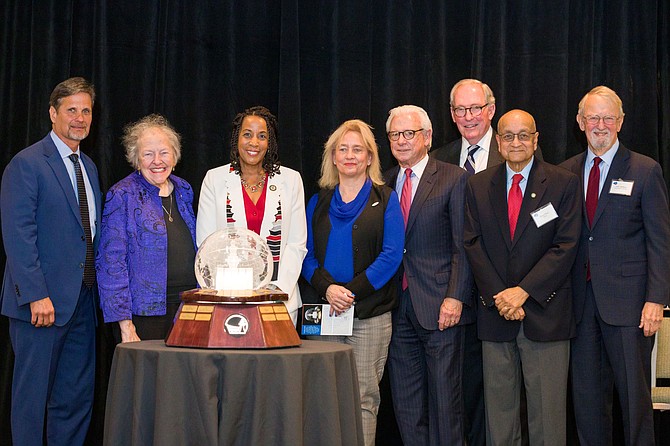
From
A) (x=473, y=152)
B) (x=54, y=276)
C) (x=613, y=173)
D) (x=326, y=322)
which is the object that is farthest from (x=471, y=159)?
(x=54, y=276)

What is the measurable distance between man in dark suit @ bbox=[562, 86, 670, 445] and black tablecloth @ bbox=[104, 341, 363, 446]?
5.97 ft

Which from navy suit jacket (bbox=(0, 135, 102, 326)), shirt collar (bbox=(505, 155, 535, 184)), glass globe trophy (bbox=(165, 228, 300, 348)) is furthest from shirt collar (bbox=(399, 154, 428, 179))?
navy suit jacket (bbox=(0, 135, 102, 326))

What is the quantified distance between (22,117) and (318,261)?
2.03m

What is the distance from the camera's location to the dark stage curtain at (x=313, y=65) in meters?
4.56

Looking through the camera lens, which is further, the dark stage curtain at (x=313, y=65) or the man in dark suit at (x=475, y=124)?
the dark stage curtain at (x=313, y=65)

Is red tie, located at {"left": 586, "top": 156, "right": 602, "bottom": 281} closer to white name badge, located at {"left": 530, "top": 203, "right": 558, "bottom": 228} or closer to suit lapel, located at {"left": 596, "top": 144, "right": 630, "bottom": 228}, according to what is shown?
suit lapel, located at {"left": 596, "top": 144, "right": 630, "bottom": 228}

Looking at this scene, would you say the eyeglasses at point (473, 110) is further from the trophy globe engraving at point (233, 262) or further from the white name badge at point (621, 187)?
the trophy globe engraving at point (233, 262)

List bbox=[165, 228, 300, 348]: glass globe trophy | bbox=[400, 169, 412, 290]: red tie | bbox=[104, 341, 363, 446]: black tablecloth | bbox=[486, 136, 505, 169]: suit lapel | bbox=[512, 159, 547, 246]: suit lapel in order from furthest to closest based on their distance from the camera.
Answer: bbox=[486, 136, 505, 169]: suit lapel → bbox=[400, 169, 412, 290]: red tie → bbox=[512, 159, 547, 246]: suit lapel → bbox=[165, 228, 300, 348]: glass globe trophy → bbox=[104, 341, 363, 446]: black tablecloth

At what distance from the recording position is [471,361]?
4391mm

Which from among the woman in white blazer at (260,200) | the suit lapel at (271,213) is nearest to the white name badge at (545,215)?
the woman in white blazer at (260,200)

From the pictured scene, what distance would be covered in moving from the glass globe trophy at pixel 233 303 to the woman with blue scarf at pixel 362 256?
A: 3.36ft

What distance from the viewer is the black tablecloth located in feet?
7.90

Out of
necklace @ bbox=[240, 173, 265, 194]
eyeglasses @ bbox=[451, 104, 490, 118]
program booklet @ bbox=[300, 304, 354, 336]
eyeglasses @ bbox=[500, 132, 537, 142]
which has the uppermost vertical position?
eyeglasses @ bbox=[451, 104, 490, 118]

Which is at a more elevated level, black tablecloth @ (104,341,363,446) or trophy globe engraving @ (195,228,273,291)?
trophy globe engraving @ (195,228,273,291)
